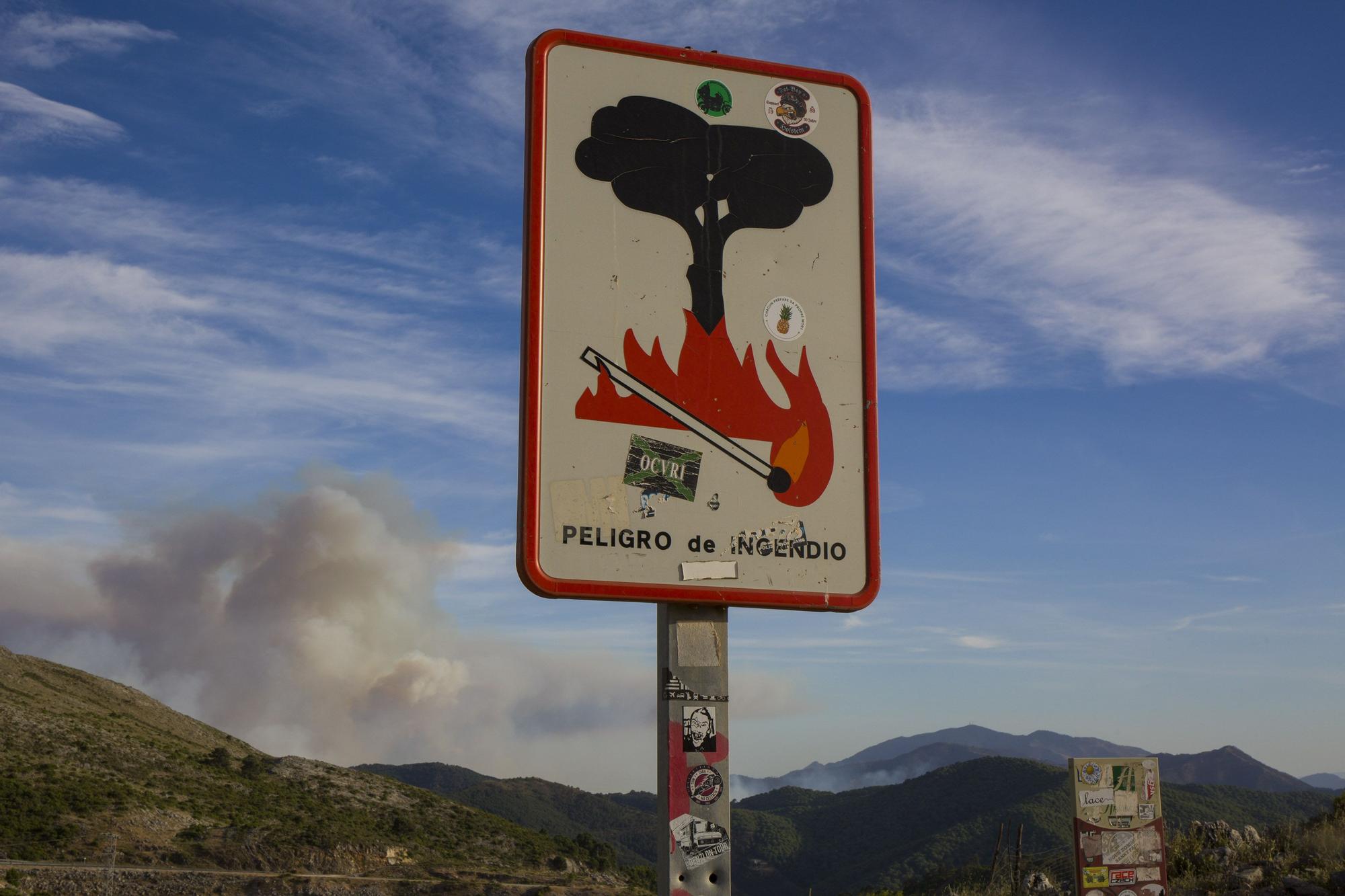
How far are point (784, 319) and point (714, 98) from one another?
0.90 m

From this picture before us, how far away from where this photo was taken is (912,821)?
81312 millimetres

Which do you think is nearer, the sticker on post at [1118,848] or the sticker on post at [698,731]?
the sticker on post at [698,731]

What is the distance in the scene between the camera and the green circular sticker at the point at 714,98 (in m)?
4.23

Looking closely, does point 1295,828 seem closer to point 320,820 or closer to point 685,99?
point 685,99

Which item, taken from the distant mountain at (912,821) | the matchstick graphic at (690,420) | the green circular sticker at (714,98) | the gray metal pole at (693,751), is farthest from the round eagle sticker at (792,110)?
the distant mountain at (912,821)

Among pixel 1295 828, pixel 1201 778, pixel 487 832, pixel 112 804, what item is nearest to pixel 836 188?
pixel 1295 828

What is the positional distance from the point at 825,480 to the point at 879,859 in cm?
7693

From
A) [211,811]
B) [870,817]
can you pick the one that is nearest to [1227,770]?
[870,817]

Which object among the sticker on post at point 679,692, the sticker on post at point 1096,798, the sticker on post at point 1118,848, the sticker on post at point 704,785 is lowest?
the sticker on post at point 1118,848

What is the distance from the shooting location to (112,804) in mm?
39750

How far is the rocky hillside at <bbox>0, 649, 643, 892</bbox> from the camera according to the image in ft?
124

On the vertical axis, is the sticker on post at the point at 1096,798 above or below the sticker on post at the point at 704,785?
below

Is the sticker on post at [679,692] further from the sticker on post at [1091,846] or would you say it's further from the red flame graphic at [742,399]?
the sticker on post at [1091,846]

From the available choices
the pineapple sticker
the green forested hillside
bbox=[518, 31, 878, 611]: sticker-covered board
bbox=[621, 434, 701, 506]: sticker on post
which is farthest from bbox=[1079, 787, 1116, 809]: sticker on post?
the green forested hillside
